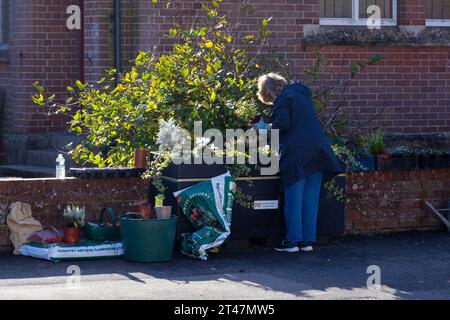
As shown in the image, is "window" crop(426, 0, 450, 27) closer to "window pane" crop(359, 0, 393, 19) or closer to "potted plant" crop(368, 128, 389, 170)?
"window pane" crop(359, 0, 393, 19)

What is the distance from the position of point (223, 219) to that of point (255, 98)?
1736mm

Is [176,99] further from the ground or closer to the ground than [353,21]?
closer to the ground

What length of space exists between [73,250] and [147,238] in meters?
0.71

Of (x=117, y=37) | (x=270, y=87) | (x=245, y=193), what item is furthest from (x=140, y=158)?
(x=117, y=37)

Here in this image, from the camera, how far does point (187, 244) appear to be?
10.2 meters

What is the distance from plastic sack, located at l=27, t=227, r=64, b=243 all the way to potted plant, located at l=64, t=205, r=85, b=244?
3.1 inches

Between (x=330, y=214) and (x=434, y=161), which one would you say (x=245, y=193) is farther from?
(x=434, y=161)

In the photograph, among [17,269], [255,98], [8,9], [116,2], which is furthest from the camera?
[8,9]

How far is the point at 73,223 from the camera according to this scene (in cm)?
1029

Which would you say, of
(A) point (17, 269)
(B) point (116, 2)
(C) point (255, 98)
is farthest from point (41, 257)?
(B) point (116, 2)

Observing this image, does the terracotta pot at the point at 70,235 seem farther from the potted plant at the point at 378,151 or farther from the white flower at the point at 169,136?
the potted plant at the point at 378,151

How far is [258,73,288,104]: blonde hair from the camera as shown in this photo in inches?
423
